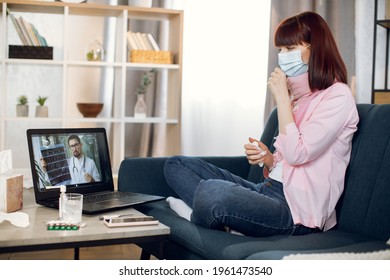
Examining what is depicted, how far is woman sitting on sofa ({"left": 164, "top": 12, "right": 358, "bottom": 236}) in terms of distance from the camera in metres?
1.75

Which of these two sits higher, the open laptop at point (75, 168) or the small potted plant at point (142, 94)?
the small potted plant at point (142, 94)

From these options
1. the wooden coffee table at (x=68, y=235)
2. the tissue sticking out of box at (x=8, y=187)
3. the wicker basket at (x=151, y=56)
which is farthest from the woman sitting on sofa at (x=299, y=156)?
the wicker basket at (x=151, y=56)

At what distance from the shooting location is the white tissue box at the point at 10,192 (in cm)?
172

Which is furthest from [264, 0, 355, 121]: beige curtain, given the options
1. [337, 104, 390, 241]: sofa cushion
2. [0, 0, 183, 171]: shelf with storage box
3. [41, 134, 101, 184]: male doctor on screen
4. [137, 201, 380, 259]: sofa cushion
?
[137, 201, 380, 259]: sofa cushion

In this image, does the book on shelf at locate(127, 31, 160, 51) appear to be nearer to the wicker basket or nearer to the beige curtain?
the wicker basket

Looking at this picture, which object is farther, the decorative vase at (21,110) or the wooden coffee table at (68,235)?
the decorative vase at (21,110)

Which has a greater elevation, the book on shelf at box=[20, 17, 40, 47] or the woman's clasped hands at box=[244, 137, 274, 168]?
the book on shelf at box=[20, 17, 40, 47]

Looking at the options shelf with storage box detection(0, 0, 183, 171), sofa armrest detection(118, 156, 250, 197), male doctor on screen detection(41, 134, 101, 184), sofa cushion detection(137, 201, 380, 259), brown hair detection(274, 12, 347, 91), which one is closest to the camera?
sofa cushion detection(137, 201, 380, 259)

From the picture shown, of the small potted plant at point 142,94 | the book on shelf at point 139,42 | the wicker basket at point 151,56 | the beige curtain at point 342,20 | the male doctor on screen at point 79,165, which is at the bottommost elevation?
the male doctor on screen at point 79,165

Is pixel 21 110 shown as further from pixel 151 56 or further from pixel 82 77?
pixel 151 56

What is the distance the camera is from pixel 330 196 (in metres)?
1.81

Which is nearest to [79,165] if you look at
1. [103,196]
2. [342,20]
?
[103,196]

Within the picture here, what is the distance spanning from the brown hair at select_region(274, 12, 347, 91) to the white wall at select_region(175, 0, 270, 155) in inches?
73.7

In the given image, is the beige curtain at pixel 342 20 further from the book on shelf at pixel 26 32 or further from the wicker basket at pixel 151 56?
the book on shelf at pixel 26 32
